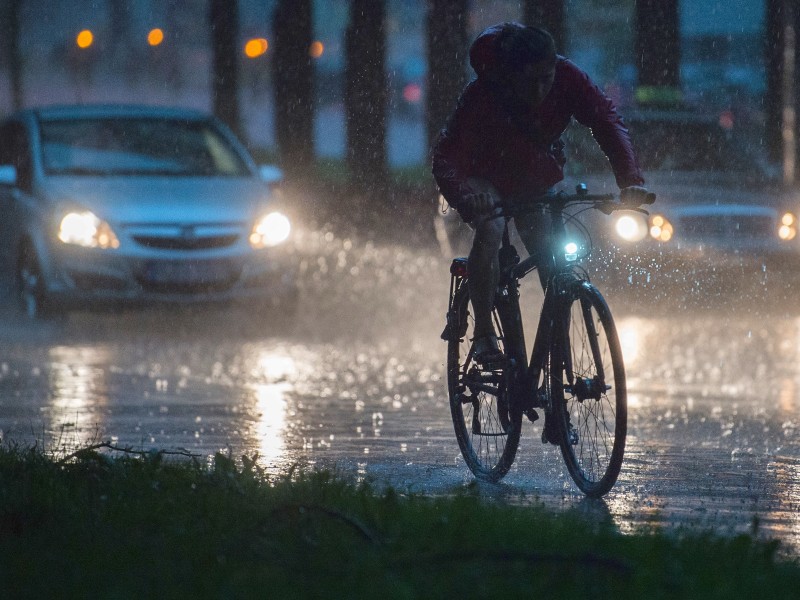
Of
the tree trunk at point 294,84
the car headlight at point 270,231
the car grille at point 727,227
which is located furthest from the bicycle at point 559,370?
the tree trunk at point 294,84

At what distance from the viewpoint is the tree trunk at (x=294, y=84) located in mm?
29203

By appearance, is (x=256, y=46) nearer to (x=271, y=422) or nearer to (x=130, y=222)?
(x=130, y=222)

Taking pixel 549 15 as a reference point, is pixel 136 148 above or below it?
below

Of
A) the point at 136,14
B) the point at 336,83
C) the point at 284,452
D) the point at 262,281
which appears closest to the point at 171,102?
the point at 336,83

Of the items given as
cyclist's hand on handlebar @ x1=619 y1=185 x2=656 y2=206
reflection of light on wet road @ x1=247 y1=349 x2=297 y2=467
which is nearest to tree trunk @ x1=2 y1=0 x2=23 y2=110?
reflection of light on wet road @ x1=247 y1=349 x2=297 y2=467

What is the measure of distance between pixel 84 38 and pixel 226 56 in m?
20.7

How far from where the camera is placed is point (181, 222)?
45.7 feet

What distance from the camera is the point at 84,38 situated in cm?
5450

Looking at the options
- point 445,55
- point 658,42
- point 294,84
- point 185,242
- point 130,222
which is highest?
point 294,84

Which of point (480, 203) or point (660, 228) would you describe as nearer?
point (480, 203)

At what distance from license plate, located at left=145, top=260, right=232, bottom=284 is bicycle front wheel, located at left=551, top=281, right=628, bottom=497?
730 cm

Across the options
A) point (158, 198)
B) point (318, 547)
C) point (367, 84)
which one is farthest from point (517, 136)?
point (367, 84)

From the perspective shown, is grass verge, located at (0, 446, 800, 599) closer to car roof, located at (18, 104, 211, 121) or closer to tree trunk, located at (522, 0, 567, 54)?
car roof, located at (18, 104, 211, 121)

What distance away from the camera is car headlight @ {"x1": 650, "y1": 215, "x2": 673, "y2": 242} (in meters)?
14.3
